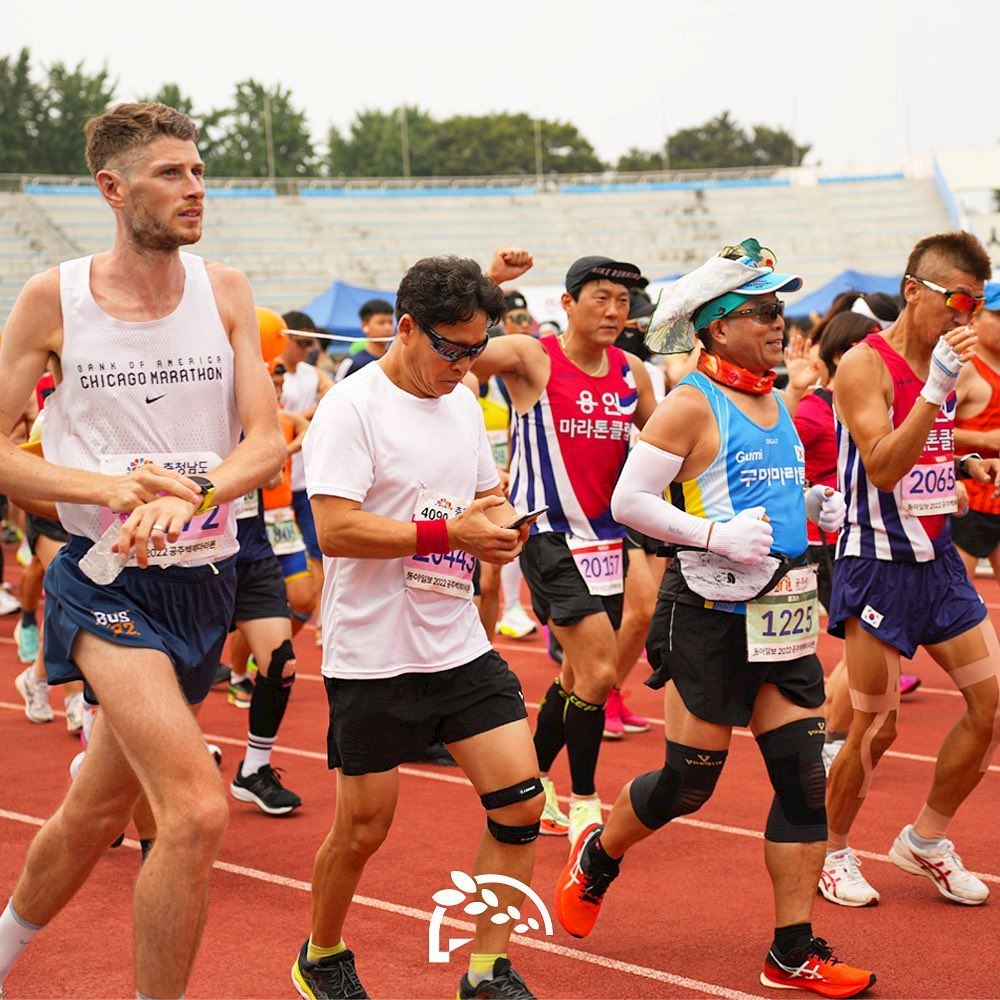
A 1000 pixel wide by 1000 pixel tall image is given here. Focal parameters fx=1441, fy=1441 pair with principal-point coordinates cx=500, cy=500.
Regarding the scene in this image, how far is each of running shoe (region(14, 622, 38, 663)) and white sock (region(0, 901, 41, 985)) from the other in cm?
678

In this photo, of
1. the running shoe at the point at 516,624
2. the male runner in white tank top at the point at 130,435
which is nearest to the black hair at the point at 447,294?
the male runner in white tank top at the point at 130,435

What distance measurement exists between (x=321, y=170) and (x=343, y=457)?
8000 centimetres

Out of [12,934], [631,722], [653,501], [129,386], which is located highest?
[129,386]

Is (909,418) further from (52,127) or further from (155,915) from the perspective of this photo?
(52,127)

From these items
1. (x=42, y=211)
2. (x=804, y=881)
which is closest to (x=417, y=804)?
(x=804, y=881)

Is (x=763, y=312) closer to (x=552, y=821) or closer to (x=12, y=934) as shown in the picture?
(x=552, y=821)

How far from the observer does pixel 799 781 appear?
14.5ft

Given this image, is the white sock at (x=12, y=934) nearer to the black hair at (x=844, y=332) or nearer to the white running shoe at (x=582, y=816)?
the white running shoe at (x=582, y=816)

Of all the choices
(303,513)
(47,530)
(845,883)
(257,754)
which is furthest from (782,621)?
(303,513)

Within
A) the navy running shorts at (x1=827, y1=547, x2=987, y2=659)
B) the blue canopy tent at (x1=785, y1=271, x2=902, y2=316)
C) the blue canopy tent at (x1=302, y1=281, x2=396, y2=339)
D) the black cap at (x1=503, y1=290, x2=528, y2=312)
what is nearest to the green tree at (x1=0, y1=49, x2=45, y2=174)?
the blue canopy tent at (x1=302, y1=281, x2=396, y2=339)

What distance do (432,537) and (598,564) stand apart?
236 cm

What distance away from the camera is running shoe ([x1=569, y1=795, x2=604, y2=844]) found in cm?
584

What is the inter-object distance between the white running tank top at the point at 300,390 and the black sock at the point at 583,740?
17.3 feet

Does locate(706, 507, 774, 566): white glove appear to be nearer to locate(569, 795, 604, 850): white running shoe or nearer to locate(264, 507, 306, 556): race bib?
locate(569, 795, 604, 850): white running shoe
